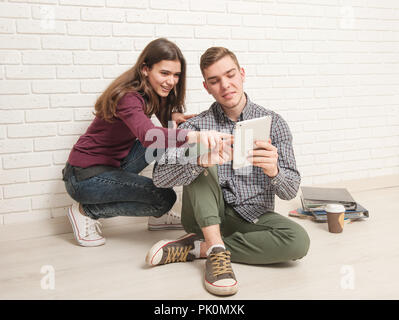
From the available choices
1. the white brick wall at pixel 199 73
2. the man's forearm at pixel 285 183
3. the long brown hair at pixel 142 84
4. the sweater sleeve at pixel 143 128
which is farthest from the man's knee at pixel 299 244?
the white brick wall at pixel 199 73

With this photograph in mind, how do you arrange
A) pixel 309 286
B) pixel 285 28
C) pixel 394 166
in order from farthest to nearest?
1. pixel 394 166
2. pixel 285 28
3. pixel 309 286

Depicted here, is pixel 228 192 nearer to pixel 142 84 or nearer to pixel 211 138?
pixel 211 138

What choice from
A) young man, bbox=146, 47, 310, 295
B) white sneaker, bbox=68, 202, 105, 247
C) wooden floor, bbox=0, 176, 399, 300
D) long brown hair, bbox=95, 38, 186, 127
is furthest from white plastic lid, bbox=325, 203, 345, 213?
white sneaker, bbox=68, 202, 105, 247

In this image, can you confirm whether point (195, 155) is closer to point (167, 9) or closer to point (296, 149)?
point (167, 9)

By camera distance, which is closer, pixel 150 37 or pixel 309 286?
pixel 309 286

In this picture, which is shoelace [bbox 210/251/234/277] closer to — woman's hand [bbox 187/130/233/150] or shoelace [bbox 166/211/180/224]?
woman's hand [bbox 187/130/233/150]

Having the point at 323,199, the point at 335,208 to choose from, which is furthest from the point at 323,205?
the point at 335,208

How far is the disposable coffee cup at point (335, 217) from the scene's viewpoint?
6.71 feet

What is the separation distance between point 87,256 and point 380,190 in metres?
2.00

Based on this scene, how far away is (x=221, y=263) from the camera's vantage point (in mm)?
1519

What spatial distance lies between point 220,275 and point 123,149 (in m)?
0.90

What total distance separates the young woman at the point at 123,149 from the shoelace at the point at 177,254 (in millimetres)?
344

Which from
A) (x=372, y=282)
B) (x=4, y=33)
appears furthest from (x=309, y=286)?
(x=4, y=33)

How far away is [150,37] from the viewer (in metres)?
2.39
